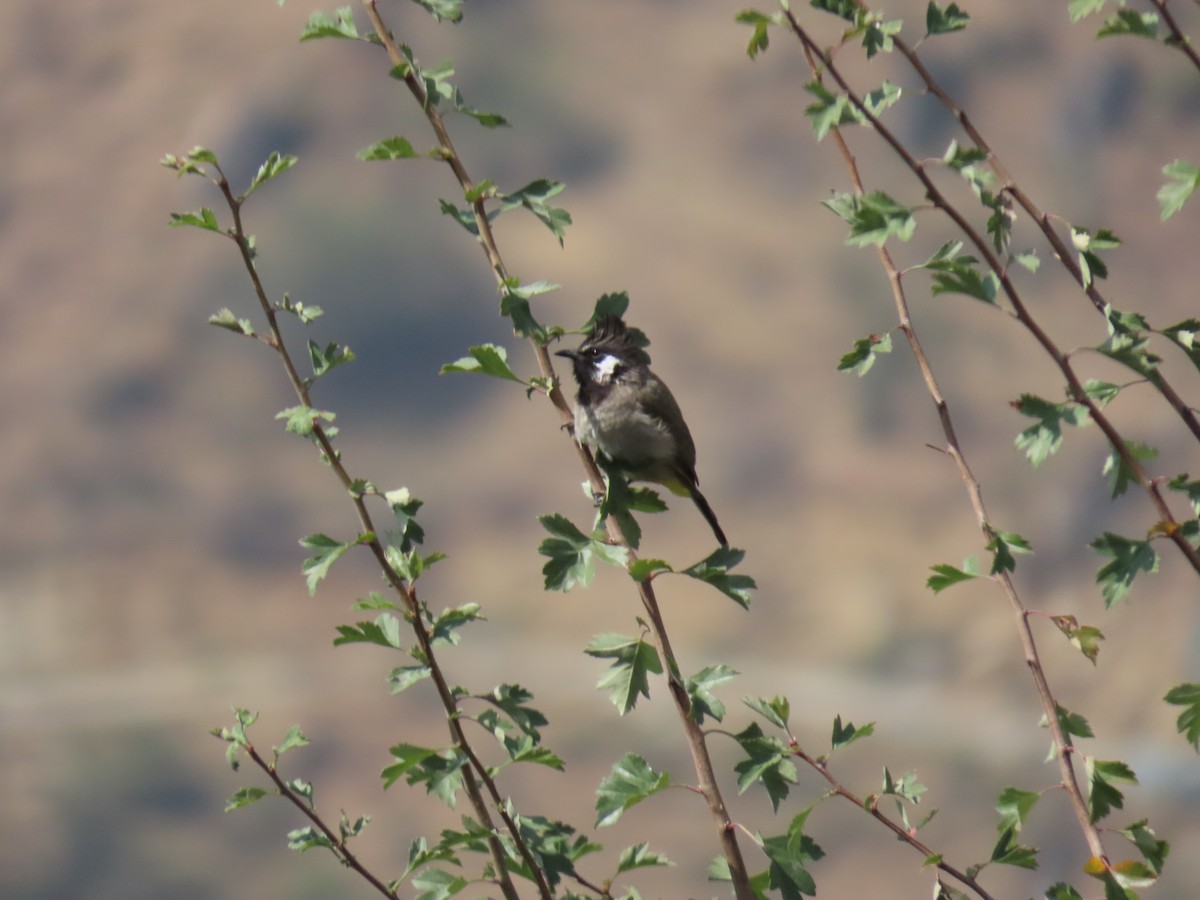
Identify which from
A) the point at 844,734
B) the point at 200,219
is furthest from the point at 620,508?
the point at 200,219

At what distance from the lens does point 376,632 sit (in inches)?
93.6

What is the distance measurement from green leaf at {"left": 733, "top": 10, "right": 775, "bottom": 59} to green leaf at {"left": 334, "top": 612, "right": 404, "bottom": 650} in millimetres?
1139

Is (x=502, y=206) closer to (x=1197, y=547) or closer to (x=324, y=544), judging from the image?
(x=324, y=544)

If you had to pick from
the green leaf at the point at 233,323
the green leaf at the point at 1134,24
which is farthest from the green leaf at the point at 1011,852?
the green leaf at the point at 233,323

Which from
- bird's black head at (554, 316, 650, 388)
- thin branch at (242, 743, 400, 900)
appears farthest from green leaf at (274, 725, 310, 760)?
A: bird's black head at (554, 316, 650, 388)

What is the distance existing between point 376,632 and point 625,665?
433 millimetres

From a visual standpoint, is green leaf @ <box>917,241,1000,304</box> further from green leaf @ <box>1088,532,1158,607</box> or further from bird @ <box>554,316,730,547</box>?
bird @ <box>554,316,730,547</box>

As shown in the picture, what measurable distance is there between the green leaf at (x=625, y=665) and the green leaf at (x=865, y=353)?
0.58 m

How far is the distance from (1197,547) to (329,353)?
1.49 metres

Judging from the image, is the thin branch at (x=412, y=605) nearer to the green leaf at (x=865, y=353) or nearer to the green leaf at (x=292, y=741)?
the green leaf at (x=292, y=741)

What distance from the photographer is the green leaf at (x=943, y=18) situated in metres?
2.23

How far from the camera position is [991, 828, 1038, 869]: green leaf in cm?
221

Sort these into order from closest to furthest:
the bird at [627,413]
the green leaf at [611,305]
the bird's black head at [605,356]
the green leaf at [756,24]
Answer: the green leaf at [756,24] → the green leaf at [611,305] → the bird's black head at [605,356] → the bird at [627,413]

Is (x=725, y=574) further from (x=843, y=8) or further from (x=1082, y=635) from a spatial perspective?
(x=843, y=8)
